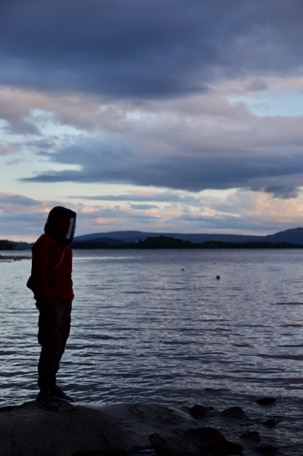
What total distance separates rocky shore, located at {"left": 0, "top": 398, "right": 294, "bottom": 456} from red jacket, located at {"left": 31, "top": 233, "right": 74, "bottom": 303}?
1.97m

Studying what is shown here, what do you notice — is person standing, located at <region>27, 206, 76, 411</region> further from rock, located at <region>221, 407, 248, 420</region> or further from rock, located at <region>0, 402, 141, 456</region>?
rock, located at <region>221, 407, 248, 420</region>

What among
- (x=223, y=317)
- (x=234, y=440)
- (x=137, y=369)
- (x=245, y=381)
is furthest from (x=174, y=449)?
(x=223, y=317)

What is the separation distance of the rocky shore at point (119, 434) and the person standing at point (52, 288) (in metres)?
0.51

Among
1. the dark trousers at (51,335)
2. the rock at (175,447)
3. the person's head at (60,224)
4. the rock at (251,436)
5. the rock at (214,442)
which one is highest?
the person's head at (60,224)

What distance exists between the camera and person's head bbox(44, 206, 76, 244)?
10062 mm

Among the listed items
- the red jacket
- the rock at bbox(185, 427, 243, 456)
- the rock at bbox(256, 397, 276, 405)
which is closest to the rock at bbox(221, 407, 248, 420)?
the rock at bbox(256, 397, 276, 405)

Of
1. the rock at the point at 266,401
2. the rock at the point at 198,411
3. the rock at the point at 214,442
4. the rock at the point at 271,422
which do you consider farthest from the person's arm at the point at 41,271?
the rock at the point at 266,401

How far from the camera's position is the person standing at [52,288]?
9852mm

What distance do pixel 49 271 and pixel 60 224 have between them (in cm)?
83

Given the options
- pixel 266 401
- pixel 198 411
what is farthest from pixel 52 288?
pixel 266 401

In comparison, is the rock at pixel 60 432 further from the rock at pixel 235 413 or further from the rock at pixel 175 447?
the rock at pixel 235 413

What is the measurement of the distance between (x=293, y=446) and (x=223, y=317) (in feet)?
73.3

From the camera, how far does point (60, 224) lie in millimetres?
10055

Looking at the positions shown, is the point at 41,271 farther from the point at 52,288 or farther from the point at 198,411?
the point at 198,411
